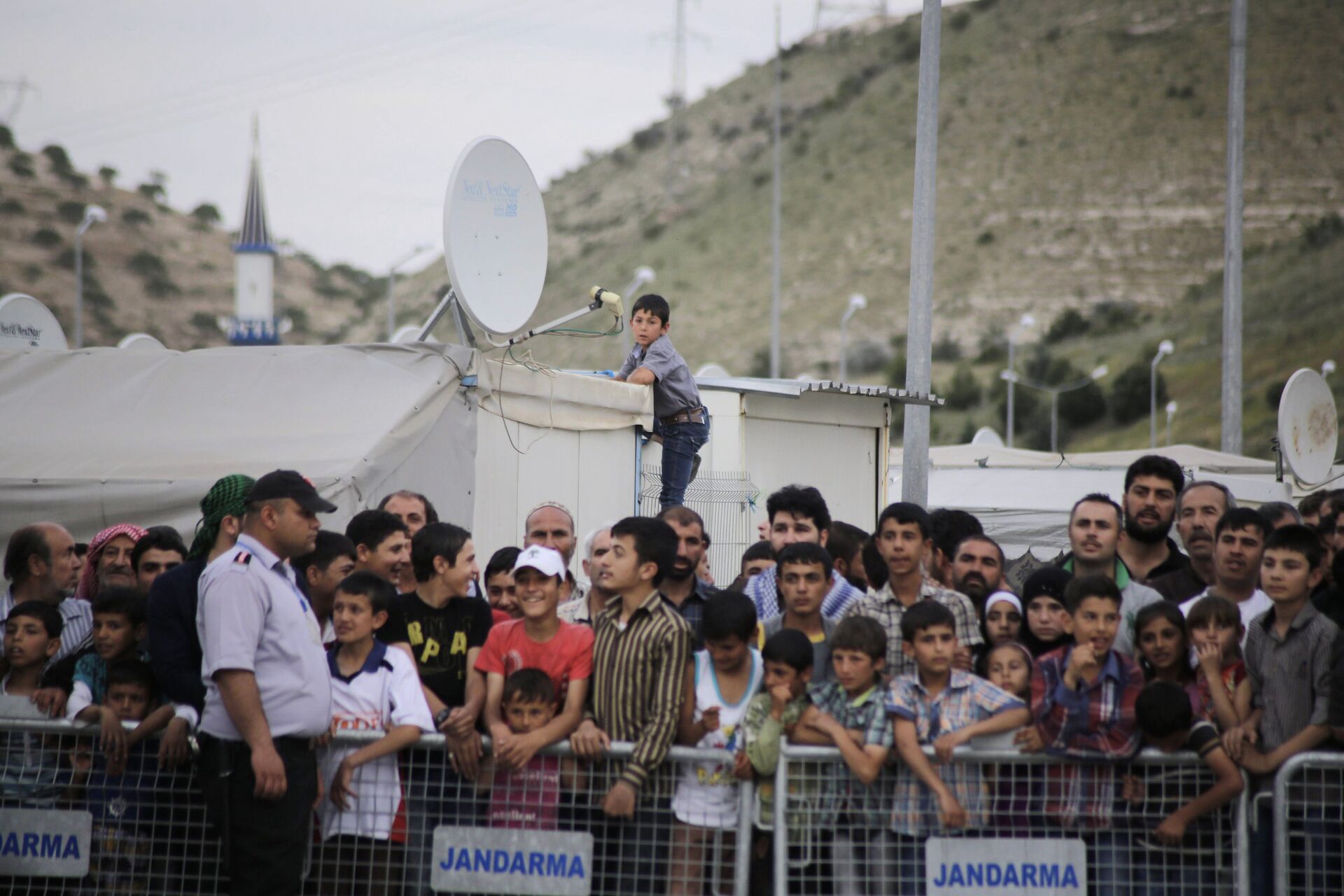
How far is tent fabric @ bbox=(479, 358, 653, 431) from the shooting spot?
9414 mm

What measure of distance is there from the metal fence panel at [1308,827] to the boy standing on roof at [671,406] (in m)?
5.55

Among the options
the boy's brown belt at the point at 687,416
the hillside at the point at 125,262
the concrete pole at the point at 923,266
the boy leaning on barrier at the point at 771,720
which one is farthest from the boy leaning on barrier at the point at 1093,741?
the hillside at the point at 125,262

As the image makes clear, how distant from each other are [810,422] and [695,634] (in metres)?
9.02

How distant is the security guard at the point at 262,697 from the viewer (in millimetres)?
4270

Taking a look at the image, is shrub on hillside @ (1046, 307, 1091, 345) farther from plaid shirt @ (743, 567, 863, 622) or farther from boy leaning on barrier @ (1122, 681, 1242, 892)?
boy leaning on barrier @ (1122, 681, 1242, 892)

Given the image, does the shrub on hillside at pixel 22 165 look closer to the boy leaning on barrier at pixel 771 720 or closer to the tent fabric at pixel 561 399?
the tent fabric at pixel 561 399

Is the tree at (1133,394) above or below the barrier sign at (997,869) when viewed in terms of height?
above

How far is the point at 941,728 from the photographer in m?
4.66

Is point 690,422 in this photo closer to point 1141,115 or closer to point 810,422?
point 810,422

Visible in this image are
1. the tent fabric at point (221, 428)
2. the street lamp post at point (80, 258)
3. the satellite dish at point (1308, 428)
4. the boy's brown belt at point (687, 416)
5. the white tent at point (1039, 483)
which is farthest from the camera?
the street lamp post at point (80, 258)

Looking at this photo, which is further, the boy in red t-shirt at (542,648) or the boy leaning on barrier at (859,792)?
the boy in red t-shirt at (542,648)

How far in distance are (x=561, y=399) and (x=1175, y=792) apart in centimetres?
620

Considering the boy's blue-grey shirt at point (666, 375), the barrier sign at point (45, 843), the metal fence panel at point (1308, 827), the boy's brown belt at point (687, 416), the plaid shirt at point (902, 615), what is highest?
the boy's blue-grey shirt at point (666, 375)

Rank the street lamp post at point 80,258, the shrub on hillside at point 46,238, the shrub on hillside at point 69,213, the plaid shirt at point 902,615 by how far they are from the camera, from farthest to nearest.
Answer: the shrub on hillside at point 69,213 → the shrub on hillside at point 46,238 → the street lamp post at point 80,258 → the plaid shirt at point 902,615
